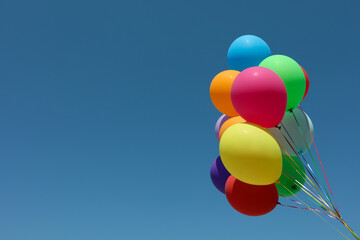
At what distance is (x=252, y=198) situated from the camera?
21.1 ft

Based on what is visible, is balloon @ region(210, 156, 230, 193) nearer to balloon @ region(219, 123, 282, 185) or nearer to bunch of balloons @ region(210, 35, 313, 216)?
bunch of balloons @ region(210, 35, 313, 216)

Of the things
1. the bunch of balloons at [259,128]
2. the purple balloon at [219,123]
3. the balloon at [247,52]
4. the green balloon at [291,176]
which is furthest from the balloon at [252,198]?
the balloon at [247,52]

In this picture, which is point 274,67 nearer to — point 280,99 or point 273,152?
point 280,99

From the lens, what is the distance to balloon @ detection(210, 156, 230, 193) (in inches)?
288

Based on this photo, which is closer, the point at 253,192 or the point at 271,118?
the point at 271,118

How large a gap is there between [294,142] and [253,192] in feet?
4.70

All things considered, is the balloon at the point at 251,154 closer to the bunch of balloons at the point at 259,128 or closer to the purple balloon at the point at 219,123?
the bunch of balloons at the point at 259,128

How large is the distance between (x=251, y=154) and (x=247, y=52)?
270 centimetres

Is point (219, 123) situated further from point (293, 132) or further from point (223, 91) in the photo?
point (293, 132)

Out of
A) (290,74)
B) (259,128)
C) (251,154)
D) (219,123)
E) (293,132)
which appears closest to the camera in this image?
(251,154)

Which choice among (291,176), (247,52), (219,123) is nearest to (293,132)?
(291,176)

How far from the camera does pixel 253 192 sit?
6453 millimetres

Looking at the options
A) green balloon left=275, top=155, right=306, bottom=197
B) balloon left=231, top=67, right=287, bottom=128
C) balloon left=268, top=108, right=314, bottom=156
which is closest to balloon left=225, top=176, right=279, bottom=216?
green balloon left=275, top=155, right=306, bottom=197

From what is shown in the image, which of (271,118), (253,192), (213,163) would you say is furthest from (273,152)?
(213,163)
